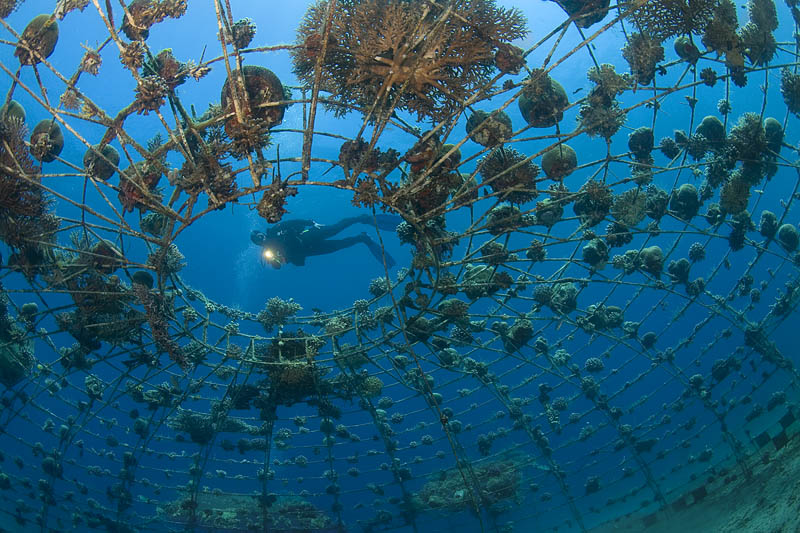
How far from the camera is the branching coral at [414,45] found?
5.94 meters

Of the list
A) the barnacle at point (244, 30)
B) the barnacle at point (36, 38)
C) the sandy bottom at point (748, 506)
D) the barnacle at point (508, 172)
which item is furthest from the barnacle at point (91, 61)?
the sandy bottom at point (748, 506)

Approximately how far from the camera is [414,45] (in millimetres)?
5973

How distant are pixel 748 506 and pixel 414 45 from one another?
22892 mm

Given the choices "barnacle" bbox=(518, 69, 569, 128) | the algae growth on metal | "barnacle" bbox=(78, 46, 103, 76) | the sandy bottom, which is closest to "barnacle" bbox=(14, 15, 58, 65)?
the algae growth on metal

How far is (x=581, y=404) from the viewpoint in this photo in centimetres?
6525

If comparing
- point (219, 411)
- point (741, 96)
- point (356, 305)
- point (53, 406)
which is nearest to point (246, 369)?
point (219, 411)

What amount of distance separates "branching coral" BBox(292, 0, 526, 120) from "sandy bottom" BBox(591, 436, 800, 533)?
14.6 metres

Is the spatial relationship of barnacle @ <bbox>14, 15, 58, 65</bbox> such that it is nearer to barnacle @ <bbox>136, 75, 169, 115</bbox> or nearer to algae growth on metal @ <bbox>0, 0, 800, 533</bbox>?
algae growth on metal @ <bbox>0, 0, 800, 533</bbox>

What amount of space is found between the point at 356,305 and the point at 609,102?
9.34 m

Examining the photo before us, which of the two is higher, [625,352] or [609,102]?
[625,352]

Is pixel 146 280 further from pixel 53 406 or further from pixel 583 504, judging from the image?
pixel 583 504

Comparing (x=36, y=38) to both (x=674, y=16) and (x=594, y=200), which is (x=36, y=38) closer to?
(x=674, y=16)

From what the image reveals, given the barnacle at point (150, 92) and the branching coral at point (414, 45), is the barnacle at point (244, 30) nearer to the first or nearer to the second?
the branching coral at point (414, 45)

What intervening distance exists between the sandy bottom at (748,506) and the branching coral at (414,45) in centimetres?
1460
